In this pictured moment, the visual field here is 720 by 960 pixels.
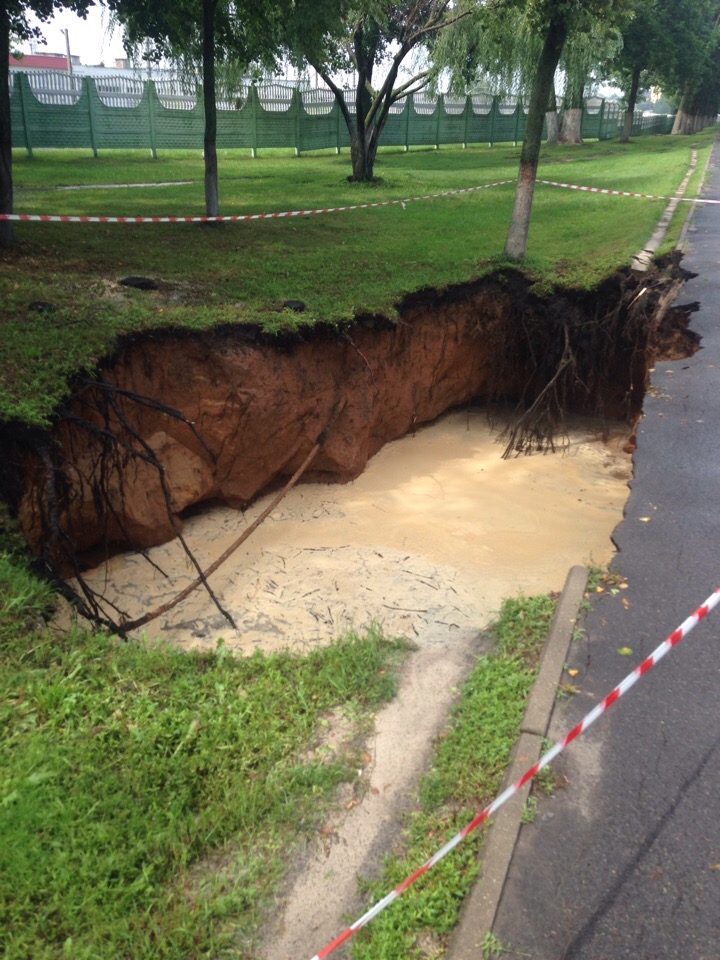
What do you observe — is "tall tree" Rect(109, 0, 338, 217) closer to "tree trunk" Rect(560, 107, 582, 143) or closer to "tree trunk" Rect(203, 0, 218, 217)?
"tree trunk" Rect(203, 0, 218, 217)

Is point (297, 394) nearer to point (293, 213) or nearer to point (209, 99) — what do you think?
point (293, 213)

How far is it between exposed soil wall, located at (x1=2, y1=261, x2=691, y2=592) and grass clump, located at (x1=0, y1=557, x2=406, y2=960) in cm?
135

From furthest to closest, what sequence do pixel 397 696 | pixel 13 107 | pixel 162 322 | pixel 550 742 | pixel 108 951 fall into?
pixel 13 107 → pixel 162 322 → pixel 397 696 → pixel 550 742 → pixel 108 951

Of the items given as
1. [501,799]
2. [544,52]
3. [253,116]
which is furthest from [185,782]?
[253,116]

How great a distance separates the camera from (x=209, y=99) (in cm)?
1219

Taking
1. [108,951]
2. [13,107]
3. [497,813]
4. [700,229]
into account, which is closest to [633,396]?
[700,229]

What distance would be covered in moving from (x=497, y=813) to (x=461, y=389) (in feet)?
27.1

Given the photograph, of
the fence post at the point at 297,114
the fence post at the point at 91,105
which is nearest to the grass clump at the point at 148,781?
the fence post at the point at 91,105

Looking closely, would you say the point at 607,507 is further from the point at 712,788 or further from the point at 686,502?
the point at 712,788

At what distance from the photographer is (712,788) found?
11.9ft

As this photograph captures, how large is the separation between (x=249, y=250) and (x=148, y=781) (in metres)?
8.95

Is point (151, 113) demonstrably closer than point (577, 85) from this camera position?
Yes

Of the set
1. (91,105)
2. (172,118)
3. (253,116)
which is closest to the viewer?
(91,105)

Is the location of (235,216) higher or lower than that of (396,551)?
higher
